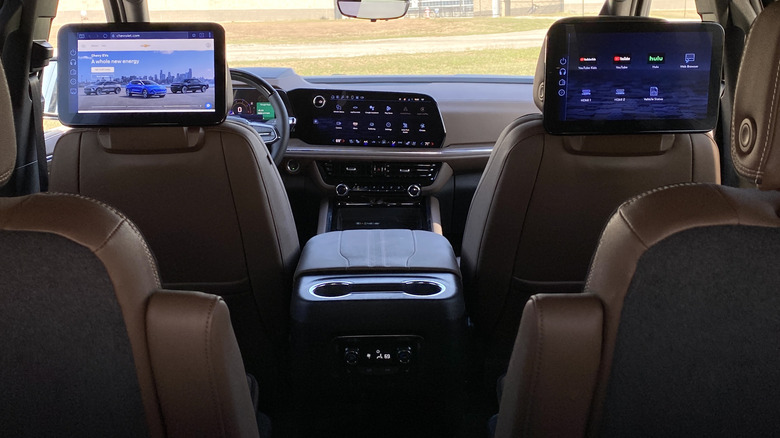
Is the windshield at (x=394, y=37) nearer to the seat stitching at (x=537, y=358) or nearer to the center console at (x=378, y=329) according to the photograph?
the center console at (x=378, y=329)

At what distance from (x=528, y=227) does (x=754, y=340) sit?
135 cm

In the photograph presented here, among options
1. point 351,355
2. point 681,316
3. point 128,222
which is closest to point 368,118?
point 351,355

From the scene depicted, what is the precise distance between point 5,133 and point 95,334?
38 centimetres

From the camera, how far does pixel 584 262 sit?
9.23 ft

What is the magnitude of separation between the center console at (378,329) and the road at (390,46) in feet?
9.61

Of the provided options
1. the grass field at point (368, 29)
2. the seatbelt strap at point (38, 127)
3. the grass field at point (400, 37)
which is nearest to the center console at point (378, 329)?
the seatbelt strap at point (38, 127)

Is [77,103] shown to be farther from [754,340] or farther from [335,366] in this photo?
[754,340]

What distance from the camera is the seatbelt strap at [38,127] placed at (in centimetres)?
355

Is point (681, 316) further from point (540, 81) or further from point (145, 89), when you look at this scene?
point (145, 89)

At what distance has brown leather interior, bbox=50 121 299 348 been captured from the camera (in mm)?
2600

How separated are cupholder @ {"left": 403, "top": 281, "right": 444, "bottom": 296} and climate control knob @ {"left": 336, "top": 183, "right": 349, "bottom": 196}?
7.18 feet

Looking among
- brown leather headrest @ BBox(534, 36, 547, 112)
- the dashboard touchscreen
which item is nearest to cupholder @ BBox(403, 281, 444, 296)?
brown leather headrest @ BBox(534, 36, 547, 112)

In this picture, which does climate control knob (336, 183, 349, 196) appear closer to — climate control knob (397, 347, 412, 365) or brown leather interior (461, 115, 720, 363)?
brown leather interior (461, 115, 720, 363)

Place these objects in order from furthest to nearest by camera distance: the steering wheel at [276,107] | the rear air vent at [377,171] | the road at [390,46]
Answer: the road at [390,46]
the rear air vent at [377,171]
the steering wheel at [276,107]
